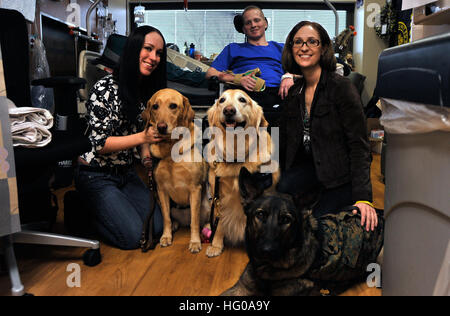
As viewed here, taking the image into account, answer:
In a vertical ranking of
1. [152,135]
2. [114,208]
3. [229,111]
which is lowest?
[114,208]

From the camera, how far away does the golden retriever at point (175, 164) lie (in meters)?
1.69

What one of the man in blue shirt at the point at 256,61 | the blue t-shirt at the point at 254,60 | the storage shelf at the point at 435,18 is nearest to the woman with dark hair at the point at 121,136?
the man in blue shirt at the point at 256,61

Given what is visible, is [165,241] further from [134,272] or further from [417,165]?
[417,165]

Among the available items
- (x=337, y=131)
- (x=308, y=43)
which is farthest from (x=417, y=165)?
(x=308, y=43)

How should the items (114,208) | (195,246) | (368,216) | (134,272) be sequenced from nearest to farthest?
(368,216)
(134,272)
(195,246)
(114,208)

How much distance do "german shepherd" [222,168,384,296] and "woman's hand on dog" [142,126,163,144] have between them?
1.80 ft

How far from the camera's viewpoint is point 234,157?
1697 mm

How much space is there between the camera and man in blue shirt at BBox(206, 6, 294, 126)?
100 inches

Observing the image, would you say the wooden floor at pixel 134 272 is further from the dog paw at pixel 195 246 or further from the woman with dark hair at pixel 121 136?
the woman with dark hair at pixel 121 136

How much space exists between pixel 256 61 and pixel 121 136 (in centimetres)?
129

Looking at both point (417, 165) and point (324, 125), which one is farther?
point (324, 125)

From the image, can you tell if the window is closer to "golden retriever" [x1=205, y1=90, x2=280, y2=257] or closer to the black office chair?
the black office chair
